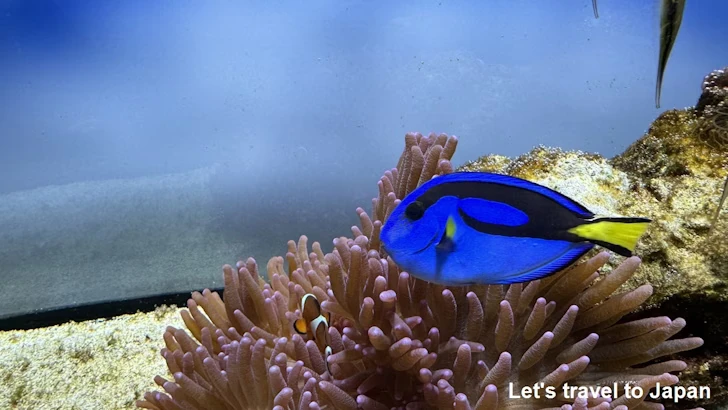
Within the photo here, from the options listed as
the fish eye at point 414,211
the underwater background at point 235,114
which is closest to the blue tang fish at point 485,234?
the fish eye at point 414,211

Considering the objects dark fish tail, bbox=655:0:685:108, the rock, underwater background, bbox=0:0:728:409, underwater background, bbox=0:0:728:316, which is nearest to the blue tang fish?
dark fish tail, bbox=655:0:685:108

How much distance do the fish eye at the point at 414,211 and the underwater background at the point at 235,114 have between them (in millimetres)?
2074

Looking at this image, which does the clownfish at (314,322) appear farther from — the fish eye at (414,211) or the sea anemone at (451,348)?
the fish eye at (414,211)

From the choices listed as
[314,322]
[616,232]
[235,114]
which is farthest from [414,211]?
[235,114]

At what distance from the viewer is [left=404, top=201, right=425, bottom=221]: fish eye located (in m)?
0.97

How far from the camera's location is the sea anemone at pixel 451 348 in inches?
45.5

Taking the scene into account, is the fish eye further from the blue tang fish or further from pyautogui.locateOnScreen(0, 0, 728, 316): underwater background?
pyautogui.locateOnScreen(0, 0, 728, 316): underwater background

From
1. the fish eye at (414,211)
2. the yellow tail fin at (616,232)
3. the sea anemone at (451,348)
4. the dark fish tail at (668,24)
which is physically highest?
the dark fish tail at (668,24)

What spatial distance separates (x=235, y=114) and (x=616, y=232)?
364 centimetres

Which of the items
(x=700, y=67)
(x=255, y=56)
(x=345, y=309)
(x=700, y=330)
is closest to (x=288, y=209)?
(x=255, y=56)

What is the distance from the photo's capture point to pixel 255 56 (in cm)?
405

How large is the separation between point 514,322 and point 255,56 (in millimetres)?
3455

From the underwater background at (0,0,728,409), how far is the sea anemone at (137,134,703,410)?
4.90 feet

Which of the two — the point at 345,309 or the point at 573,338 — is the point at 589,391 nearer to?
the point at 573,338
